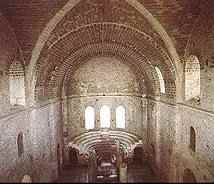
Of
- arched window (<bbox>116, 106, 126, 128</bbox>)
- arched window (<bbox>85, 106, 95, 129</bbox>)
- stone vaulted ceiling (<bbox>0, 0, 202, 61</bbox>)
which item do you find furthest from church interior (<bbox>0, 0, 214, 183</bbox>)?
arched window (<bbox>116, 106, 126, 128</bbox>)

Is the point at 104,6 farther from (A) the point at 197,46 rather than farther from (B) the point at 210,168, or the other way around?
(B) the point at 210,168

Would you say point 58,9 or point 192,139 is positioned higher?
point 58,9

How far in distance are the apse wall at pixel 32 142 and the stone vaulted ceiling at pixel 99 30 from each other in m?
1.48

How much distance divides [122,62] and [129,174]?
8.92 metres

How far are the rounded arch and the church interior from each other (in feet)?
0.15

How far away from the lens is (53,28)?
11812 millimetres

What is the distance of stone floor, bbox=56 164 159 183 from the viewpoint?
17.5m

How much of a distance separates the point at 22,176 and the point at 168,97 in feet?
28.3

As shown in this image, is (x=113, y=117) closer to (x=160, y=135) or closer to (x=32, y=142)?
(x=160, y=135)

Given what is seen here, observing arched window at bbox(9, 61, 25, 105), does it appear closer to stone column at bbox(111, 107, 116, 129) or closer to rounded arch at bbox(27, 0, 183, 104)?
rounded arch at bbox(27, 0, 183, 104)

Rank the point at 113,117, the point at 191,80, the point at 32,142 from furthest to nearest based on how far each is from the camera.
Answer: the point at 113,117, the point at 32,142, the point at 191,80

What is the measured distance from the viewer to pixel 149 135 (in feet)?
64.3

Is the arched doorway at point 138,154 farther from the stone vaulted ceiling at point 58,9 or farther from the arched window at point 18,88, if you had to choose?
the arched window at point 18,88

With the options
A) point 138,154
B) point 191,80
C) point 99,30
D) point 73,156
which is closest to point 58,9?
point 99,30
